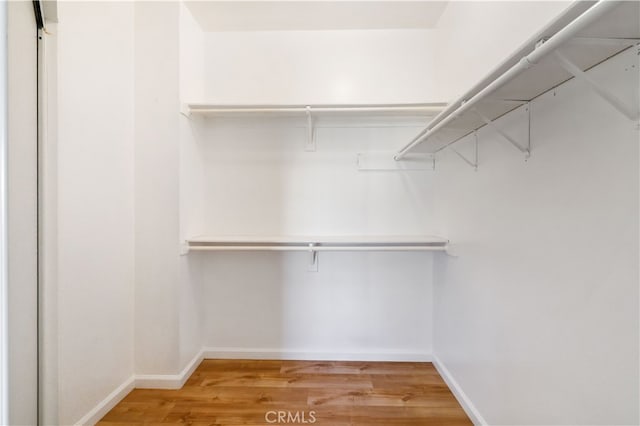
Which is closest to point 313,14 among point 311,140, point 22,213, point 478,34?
point 311,140

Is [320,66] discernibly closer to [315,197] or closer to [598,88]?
[315,197]

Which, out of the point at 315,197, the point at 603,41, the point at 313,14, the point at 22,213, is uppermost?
the point at 313,14

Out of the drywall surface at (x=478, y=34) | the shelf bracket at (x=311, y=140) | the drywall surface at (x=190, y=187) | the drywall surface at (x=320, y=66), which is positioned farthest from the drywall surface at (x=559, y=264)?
the drywall surface at (x=190, y=187)

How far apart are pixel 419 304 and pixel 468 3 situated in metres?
1.96

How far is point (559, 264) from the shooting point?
939 millimetres

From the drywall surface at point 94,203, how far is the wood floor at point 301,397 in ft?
1.09

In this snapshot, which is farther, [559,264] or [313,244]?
[313,244]

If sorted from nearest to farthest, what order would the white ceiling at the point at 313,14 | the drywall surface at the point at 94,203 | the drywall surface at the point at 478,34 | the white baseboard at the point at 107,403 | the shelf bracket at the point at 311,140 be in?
the drywall surface at the point at 478,34
the drywall surface at the point at 94,203
the white baseboard at the point at 107,403
the white ceiling at the point at 313,14
the shelf bracket at the point at 311,140

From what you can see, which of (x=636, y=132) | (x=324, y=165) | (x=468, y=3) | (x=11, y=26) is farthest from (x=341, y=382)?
(x=468, y=3)

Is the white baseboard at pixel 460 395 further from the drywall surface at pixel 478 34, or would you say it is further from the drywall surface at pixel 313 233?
the drywall surface at pixel 478 34

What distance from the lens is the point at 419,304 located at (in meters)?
2.12

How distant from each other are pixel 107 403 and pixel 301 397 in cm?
110

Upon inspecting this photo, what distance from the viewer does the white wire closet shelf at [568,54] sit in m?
0.56

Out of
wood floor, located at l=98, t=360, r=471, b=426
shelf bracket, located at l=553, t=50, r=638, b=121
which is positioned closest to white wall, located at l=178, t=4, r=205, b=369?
wood floor, located at l=98, t=360, r=471, b=426
